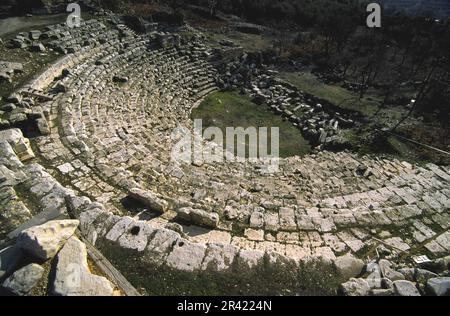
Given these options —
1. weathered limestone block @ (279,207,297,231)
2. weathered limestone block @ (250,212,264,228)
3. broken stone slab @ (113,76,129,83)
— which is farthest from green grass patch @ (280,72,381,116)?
weathered limestone block @ (250,212,264,228)

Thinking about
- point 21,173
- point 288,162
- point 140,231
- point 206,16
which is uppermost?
point 206,16

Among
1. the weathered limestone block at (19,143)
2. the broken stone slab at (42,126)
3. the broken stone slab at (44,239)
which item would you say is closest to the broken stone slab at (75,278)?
the broken stone slab at (44,239)

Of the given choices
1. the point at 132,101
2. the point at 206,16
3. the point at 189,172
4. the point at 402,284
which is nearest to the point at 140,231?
the point at 189,172

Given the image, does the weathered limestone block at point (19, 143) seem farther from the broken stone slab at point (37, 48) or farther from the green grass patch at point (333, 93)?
the green grass patch at point (333, 93)

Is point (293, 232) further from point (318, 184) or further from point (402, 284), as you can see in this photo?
point (318, 184)

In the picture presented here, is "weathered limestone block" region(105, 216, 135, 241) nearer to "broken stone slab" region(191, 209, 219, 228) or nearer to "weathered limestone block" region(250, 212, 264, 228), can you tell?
"broken stone slab" region(191, 209, 219, 228)
